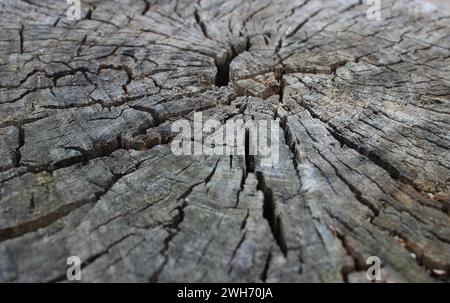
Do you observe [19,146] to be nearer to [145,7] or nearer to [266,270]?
[266,270]

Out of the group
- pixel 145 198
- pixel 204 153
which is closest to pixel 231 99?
pixel 204 153

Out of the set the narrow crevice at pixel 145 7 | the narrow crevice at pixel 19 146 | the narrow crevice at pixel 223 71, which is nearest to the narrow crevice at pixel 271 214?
the narrow crevice at pixel 223 71

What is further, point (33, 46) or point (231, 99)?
point (33, 46)

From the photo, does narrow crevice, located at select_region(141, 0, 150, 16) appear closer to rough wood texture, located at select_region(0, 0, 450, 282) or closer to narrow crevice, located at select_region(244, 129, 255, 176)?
rough wood texture, located at select_region(0, 0, 450, 282)

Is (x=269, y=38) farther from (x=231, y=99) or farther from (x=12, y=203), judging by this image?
(x=12, y=203)

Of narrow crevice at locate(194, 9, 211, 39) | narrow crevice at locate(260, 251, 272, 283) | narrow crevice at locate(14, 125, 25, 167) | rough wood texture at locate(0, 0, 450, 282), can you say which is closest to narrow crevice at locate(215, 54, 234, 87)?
rough wood texture at locate(0, 0, 450, 282)

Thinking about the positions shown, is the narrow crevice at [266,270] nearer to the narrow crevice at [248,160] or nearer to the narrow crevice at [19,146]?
the narrow crevice at [248,160]

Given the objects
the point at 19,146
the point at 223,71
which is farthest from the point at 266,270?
the point at 223,71
